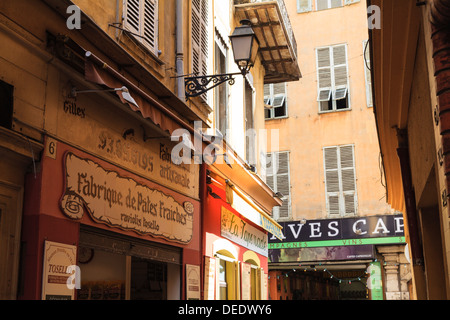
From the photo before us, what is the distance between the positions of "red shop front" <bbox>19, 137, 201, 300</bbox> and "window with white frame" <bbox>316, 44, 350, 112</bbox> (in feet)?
43.9

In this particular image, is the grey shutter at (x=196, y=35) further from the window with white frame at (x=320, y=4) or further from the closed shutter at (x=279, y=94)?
the window with white frame at (x=320, y=4)

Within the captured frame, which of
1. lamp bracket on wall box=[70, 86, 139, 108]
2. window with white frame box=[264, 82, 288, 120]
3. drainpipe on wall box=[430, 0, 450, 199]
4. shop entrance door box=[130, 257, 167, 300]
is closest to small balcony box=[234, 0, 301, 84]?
window with white frame box=[264, 82, 288, 120]

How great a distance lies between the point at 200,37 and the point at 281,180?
12362 millimetres

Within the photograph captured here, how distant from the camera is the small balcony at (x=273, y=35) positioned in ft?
43.0

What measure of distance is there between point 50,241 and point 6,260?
1.54 ft

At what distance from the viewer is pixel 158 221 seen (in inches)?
316

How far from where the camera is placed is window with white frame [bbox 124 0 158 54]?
7504 mm

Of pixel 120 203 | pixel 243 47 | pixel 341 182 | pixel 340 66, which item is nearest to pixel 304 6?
pixel 340 66

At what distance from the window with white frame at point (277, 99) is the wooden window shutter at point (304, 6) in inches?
118

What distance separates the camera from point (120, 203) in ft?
23.0

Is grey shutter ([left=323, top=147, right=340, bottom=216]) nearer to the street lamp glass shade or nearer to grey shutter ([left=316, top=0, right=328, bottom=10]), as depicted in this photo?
grey shutter ([left=316, top=0, right=328, bottom=10])

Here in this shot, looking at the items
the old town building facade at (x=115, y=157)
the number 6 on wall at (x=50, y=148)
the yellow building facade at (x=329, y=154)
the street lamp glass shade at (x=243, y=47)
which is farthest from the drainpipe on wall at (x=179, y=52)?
the yellow building facade at (x=329, y=154)
